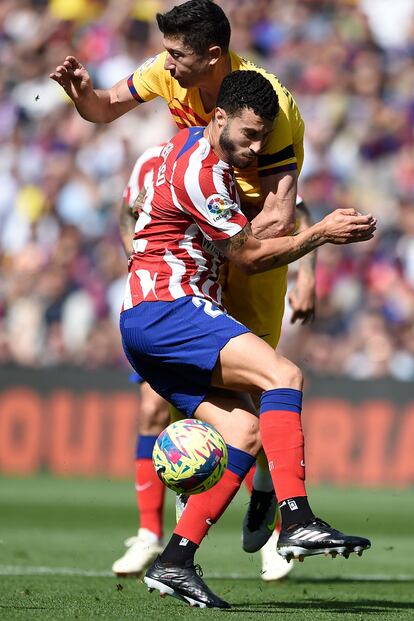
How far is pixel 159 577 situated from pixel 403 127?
11.5 meters

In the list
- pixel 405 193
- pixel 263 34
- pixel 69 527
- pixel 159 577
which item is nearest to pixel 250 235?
pixel 159 577

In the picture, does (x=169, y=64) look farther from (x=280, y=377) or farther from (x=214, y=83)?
(x=280, y=377)

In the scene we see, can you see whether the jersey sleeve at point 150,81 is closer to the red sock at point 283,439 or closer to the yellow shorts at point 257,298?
the yellow shorts at point 257,298

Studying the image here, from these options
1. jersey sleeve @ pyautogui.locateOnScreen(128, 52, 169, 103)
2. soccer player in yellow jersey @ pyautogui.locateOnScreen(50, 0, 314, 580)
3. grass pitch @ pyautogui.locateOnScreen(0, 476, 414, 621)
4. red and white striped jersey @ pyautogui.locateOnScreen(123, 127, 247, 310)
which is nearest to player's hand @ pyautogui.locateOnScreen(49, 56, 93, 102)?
soccer player in yellow jersey @ pyautogui.locateOnScreen(50, 0, 314, 580)

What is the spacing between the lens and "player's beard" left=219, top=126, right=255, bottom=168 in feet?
19.5

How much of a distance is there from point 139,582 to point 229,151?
2.78 meters

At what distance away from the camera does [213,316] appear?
5.98m

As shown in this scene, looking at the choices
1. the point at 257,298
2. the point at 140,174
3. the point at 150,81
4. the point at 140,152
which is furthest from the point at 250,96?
the point at 140,152

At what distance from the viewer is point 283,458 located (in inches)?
227

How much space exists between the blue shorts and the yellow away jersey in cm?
83

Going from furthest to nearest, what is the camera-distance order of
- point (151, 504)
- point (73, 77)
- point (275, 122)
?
point (151, 504)
point (73, 77)
point (275, 122)

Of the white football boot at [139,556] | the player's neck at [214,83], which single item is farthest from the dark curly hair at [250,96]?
the white football boot at [139,556]

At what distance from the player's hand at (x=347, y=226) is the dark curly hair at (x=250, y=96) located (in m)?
0.57

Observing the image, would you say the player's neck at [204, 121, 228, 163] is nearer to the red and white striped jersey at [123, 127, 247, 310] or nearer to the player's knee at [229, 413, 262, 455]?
the red and white striped jersey at [123, 127, 247, 310]
